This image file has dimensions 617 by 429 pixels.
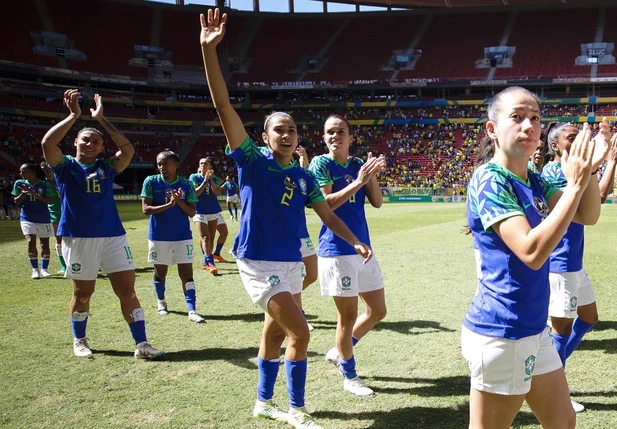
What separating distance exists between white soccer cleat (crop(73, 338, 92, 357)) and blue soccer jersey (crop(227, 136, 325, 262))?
110 inches

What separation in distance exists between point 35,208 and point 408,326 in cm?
881

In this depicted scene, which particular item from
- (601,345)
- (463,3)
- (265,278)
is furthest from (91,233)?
(463,3)

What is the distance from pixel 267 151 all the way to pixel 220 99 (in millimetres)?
626

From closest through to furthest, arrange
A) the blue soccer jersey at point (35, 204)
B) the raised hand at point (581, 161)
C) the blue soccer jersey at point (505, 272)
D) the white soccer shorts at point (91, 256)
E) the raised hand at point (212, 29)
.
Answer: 1. the raised hand at point (581, 161)
2. the blue soccer jersey at point (505, 272)
3. the raised hand at point (212, 29)
4. the white soccer shorts at point (91, 256)
5. the blue soccer jersey at point (35, 204)

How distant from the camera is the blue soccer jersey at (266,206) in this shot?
3.78 meters

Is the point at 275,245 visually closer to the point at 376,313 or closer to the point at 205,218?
the point at 376,313

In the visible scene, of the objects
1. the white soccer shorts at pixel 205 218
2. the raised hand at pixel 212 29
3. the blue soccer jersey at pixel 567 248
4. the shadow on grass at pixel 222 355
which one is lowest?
the shadow on grass at pixel 222 355

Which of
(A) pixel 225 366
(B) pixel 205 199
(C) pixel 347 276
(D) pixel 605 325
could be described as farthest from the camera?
(B) pixel 205 199

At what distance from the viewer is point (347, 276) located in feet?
15.0

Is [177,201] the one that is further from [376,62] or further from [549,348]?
[376,62]

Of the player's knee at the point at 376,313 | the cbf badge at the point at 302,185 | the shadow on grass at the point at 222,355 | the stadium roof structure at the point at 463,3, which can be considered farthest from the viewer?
the stadium roof structure at the point at 463,3

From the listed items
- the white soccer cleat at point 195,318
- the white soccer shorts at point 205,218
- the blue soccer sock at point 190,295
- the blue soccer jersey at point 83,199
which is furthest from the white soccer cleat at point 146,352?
the white soccer shorts at point 205,218

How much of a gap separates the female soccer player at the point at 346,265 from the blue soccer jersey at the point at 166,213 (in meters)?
3.16

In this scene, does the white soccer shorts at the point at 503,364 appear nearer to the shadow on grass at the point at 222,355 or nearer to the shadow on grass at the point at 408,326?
the shadow on grass at the point at 222,355
